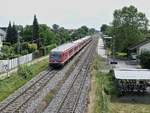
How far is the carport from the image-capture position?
34.1 m

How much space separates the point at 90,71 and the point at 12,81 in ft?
44.5

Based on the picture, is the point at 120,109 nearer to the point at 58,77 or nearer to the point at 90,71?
the point at 58,77

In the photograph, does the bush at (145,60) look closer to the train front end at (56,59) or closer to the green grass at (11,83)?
the train front end at (56,59)

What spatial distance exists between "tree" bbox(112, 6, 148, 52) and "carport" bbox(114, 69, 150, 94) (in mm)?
41857

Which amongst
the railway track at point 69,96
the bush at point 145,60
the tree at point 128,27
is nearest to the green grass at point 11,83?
the railway track at point 69,96

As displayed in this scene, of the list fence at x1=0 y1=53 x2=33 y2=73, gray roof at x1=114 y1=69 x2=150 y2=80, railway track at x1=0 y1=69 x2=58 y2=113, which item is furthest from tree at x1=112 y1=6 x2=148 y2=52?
gray roof at x1=114 y1=69 x2=150 y2=80

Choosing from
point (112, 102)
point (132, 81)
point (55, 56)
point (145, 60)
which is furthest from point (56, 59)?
point (112, 102)

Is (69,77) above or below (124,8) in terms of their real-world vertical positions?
below

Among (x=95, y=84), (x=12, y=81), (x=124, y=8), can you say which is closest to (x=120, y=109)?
(x=95, y=84)

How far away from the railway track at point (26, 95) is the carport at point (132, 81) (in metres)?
7.52

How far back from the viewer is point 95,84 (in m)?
39.2

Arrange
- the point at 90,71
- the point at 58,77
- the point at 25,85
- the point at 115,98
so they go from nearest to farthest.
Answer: the point at 115,98, the point at 25,85, the point at 58,77, the point at 90,71

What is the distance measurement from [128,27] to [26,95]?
4882 cm

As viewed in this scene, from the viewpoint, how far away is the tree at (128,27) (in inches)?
3063
